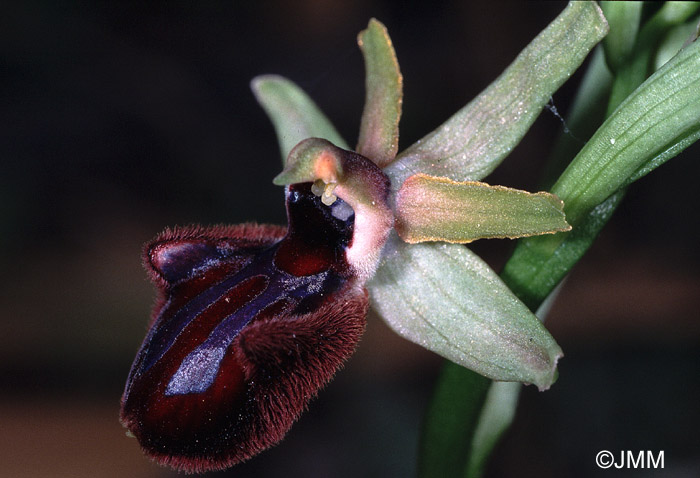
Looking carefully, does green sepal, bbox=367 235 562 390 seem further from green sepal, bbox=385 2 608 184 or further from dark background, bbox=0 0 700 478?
dark background, bbox=0 0 700 478

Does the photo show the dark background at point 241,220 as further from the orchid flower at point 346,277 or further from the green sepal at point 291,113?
the orchid flower at point 346,277

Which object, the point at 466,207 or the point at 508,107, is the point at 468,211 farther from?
the point at 508,107

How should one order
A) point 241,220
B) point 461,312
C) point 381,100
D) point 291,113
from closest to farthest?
point 461,312, point 381,100, point 291,113, point 241,220

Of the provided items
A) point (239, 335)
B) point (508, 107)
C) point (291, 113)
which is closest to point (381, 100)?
point (508, 107)

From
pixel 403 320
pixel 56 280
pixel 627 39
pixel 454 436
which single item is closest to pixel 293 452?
pixel 56 280

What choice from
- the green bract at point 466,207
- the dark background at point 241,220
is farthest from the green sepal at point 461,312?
the dark background at point 241,220

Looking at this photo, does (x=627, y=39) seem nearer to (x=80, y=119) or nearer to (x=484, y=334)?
(x=484, y=334)
